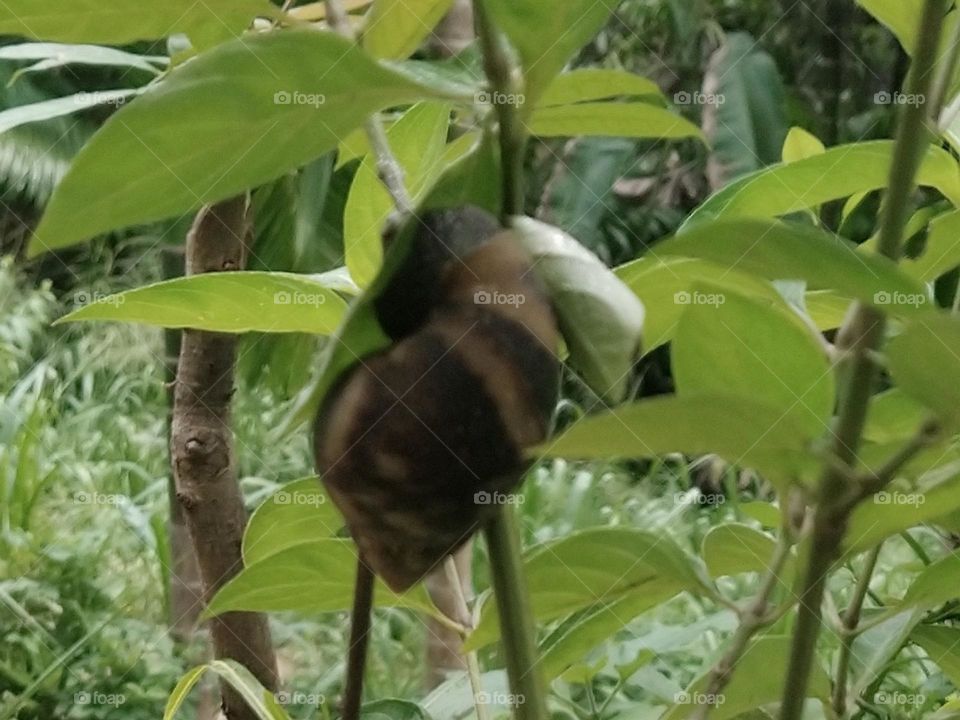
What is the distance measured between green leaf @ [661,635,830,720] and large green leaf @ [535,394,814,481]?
0.13 metres

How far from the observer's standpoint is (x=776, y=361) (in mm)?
221

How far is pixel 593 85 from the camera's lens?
0.83ft

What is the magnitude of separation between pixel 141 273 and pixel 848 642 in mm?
1849

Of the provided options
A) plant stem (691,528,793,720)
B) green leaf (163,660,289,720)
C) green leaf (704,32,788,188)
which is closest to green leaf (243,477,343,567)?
green leaf (163,660,289,720)

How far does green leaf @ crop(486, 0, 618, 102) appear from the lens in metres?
0.19

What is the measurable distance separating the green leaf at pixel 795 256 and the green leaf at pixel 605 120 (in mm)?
91

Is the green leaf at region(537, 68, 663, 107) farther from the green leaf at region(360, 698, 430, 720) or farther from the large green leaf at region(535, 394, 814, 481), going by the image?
the green leaf at region(360, 698, 430, 720)

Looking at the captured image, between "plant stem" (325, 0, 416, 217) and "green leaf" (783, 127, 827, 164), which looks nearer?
"plant stem" (325, 0, 416, 217)

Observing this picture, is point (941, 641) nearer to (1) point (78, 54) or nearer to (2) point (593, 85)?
(2) point (593, 85)

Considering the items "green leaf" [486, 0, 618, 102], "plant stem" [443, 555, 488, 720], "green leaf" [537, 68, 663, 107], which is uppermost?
"green leaf" [486, 0, 618, 102]

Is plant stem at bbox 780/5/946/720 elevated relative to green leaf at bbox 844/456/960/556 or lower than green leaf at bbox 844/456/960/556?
elevated

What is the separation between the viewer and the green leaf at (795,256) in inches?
6.0

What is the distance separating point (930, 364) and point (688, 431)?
4cm

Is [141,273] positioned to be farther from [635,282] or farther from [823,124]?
[635,282]
